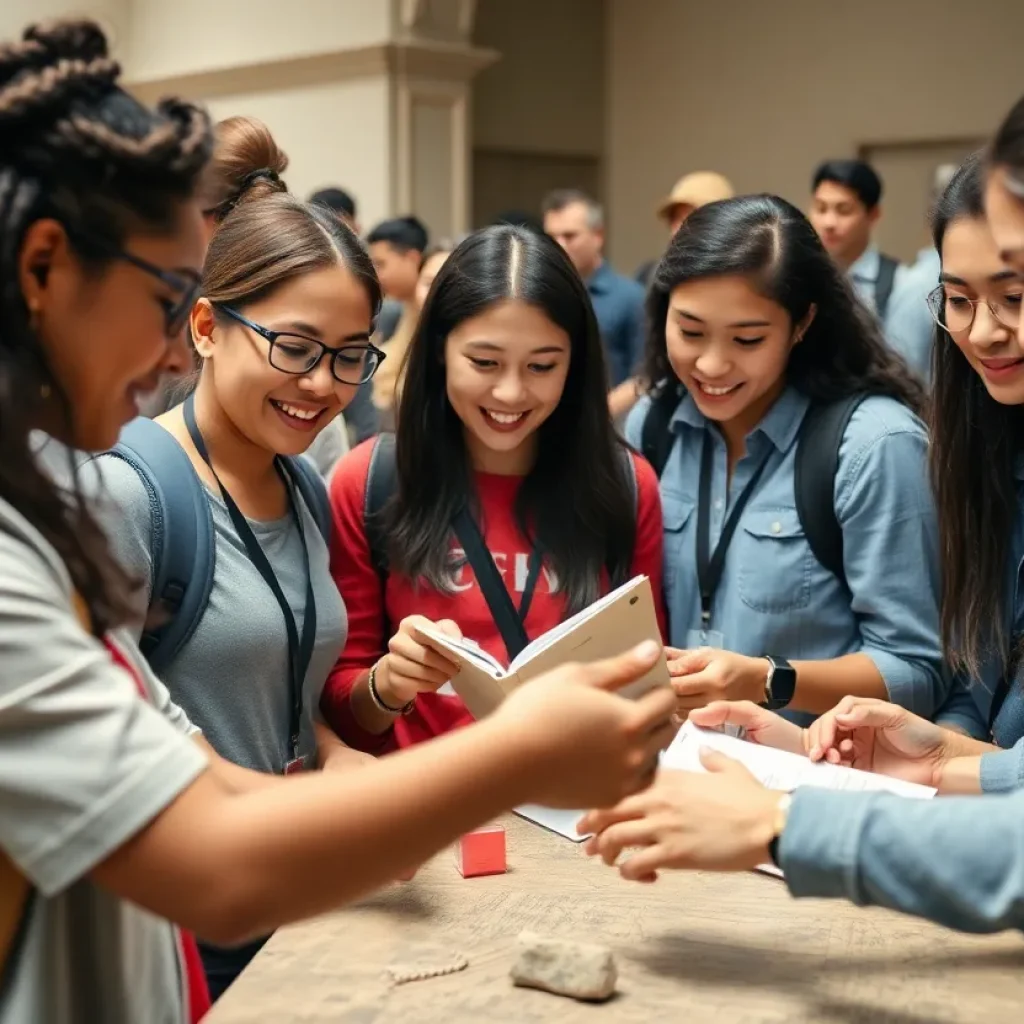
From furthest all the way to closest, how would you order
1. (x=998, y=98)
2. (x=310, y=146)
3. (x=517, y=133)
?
(x=517, y=133) < (x=310, y=146) < (x=998, y=98)

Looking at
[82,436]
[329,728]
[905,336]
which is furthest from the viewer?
[905,336]

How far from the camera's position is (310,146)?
10.1m

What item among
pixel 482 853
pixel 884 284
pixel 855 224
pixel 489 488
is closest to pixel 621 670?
pixel 482 853

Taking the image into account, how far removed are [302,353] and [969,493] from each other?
1.24 metres

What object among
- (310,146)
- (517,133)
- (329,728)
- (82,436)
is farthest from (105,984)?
(517,133)

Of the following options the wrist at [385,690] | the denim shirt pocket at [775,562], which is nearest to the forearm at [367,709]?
the wrist at [385,690]

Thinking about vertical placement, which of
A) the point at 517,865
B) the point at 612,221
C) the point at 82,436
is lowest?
the point at 517,865

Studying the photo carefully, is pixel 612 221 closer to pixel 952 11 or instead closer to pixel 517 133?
pixel 517 133

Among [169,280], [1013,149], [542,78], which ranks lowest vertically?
[169,280]

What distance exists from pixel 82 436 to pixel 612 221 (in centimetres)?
1080

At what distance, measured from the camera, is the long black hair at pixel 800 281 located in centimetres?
285

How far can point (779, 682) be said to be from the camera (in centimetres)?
266

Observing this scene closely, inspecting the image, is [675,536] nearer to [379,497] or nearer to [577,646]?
[379,497]

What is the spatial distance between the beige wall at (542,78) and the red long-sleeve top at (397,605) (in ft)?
29.6
